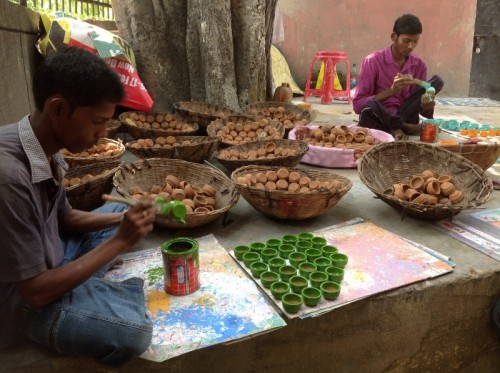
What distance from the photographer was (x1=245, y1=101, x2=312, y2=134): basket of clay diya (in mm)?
4618

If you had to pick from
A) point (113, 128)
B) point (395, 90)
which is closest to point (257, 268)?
point (113, 128)

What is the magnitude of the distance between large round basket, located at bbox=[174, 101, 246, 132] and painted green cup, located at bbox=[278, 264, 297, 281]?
2540 mm

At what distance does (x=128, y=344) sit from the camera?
4.51ft

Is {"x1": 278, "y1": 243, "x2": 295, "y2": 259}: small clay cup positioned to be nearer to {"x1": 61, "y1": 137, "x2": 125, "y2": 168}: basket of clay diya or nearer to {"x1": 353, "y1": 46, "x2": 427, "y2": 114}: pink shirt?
{"x1": 61, "y1": 137, "x2": 125, "y2": 168}: basket of clay diya

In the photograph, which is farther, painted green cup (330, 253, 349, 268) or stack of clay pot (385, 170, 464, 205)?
stack of clay pot (385, 170, 464, 205)

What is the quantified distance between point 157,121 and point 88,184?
205 centimetres

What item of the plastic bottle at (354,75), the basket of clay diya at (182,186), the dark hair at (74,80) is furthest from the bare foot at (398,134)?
the plastic bottle at (354,75)

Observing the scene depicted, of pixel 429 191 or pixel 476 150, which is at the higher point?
pixel 476 150

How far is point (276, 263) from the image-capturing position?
1972mm

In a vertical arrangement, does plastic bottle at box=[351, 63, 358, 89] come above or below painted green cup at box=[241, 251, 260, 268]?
above

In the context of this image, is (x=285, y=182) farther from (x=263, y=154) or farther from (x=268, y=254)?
(x=263, y=154)

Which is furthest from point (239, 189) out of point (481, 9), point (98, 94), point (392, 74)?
point (481, 9)

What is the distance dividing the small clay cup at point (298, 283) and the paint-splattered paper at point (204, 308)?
13cm

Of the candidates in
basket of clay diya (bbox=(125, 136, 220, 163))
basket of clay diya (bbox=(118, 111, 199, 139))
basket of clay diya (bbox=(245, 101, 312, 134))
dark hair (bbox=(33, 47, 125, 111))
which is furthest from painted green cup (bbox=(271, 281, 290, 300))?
basket of clay diya (bbox=(245, 101, 312, 134))
